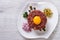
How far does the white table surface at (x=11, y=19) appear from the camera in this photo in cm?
101

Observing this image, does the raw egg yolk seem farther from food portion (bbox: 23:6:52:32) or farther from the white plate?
the white plate

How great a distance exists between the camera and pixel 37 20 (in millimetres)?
896

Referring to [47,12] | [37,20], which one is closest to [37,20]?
[37,20]

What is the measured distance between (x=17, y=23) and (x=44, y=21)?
0.56 feet

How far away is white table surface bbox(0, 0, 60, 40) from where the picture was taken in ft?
3.30

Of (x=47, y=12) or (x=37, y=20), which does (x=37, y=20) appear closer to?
(x=37, y=20)

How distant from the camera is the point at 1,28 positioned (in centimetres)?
102

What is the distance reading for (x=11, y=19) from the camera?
103 cm

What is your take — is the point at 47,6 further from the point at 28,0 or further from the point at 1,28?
the point at 1,28

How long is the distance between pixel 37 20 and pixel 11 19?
200mm

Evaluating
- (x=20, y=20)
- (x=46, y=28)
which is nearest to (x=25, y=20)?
(x=20, y=20)

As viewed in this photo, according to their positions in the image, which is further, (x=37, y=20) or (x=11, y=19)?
(x=11, y=19)

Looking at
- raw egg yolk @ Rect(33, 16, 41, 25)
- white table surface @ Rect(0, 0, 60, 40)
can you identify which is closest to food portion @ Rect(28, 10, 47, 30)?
raw egg yolk @ Rect(33, 16, 41, 25)

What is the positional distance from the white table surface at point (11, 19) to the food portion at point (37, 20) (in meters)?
0.12
